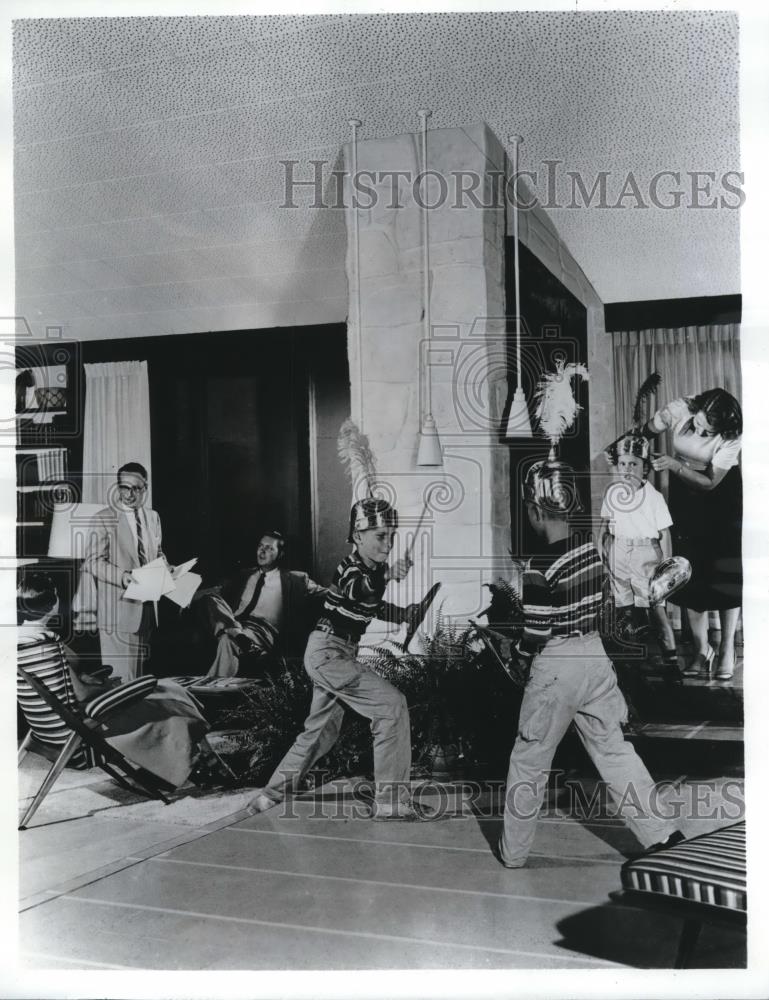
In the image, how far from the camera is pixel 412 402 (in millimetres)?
3492

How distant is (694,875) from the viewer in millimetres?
2738

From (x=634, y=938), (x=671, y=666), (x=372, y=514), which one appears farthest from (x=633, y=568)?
(x=634, y=938)

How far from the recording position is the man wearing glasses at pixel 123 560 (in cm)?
355

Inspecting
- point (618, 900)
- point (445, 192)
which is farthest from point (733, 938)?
point (445, 192)

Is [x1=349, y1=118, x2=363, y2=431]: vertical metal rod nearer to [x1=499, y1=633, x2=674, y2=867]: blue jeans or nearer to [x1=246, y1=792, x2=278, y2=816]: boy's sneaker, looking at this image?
[x1=499, y1=633, x2=674, y2=867]: blue jeans

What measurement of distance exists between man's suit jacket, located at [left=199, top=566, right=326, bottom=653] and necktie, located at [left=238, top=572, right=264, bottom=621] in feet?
0.11

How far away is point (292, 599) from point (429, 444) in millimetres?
813

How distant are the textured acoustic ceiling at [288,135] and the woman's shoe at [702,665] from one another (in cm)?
134

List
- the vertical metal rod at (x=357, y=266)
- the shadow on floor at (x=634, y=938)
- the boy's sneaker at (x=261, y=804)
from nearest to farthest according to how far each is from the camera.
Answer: the shadow on floor at (x=634, y=938), the vertical metal rod at (x=357, y=266), the boy's sneaker at (x=261, y=804)

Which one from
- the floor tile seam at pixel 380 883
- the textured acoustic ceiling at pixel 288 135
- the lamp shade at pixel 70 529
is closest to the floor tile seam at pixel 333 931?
the floor tile seam at pixel 380 883

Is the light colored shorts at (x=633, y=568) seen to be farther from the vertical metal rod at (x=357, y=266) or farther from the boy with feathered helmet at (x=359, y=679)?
the vertical metal rod at (x=357, y=266)

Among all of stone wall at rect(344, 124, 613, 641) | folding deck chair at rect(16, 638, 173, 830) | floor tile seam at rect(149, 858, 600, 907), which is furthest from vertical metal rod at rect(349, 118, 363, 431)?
floor tile seam at rect(149, 858, 600, 907)

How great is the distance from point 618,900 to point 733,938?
0.41 m

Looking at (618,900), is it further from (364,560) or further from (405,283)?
(405,283)
